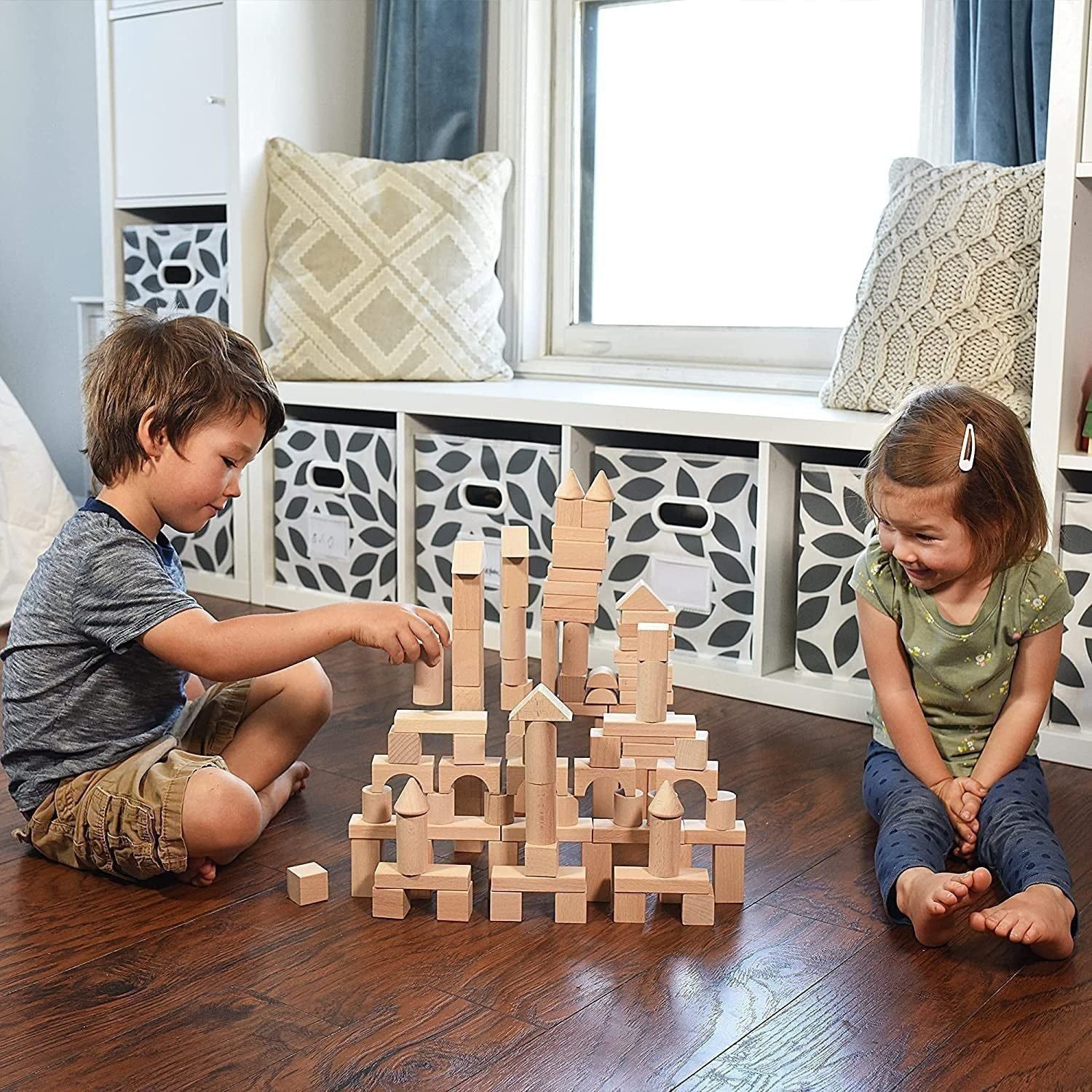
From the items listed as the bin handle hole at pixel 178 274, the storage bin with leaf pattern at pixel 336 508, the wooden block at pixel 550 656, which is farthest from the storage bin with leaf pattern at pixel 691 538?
the bin handle hole at pixel 178 274

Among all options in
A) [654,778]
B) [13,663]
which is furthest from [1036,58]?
[13,663]

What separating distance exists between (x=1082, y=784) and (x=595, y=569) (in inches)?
29.4

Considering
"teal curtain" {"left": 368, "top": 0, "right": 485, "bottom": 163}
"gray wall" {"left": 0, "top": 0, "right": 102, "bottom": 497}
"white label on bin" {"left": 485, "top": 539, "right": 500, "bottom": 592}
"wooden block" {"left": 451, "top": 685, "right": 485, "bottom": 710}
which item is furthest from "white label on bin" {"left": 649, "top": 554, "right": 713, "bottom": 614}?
"gray wall" {"left": 0, "top": 0, "right": 102, "bottom": 497}

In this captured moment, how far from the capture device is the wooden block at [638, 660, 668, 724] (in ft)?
4.05

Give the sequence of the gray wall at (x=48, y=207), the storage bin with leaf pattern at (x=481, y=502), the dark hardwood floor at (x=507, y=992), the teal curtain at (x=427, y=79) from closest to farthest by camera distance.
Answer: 1. the dark hardwood floor at (x=507, y=992)
2. the storage bin with leaf pattern at (x=481, y=502)
3. the teal curtain at (x=427, y=79)
4. the gray wall at (x=48, y=207)

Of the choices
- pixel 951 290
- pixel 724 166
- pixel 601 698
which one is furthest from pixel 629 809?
pixel 724 166

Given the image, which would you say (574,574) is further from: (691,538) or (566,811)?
(691,538)

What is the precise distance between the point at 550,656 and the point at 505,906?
10.5 inches

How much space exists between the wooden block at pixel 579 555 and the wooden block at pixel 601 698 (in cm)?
14

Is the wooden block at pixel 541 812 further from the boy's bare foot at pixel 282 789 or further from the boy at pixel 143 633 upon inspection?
the boy's bare foot at pixel 282 789

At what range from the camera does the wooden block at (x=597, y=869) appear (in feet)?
4.26

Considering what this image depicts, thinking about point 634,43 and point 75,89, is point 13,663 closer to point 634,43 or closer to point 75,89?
point 634,43

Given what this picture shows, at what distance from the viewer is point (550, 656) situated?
1408 mm

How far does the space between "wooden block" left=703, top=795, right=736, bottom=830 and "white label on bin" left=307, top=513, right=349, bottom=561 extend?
1290 millimetres
